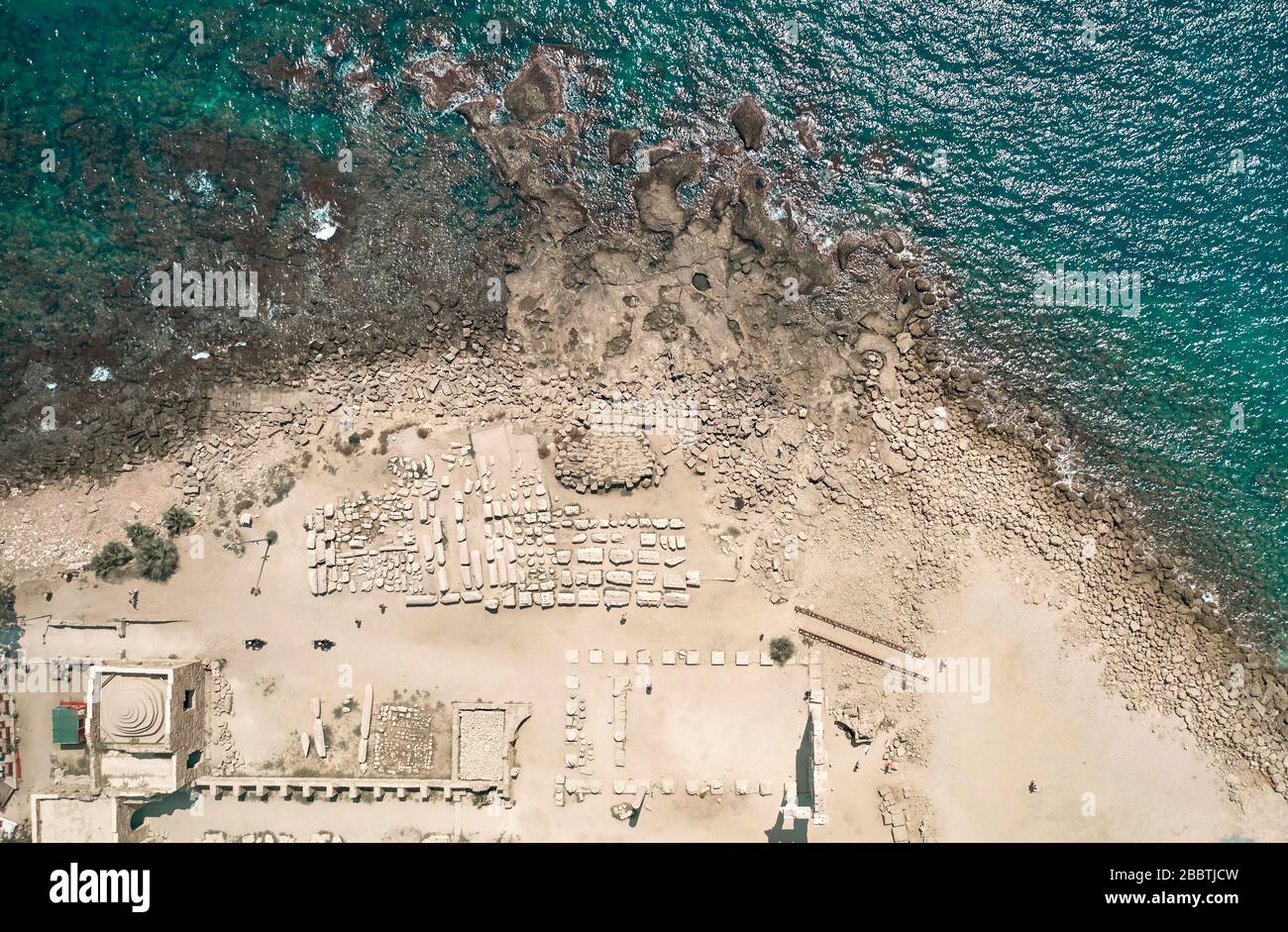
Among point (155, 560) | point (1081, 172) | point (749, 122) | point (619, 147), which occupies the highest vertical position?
point (749, 122)

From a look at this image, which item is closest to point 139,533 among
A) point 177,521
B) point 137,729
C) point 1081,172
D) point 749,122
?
point 177,521

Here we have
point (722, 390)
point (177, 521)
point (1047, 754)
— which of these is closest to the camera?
point (177, 521)

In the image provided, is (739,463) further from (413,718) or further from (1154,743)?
(1154,743)

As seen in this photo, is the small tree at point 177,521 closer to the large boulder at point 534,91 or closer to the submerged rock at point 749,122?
the large boulder at point 534,91

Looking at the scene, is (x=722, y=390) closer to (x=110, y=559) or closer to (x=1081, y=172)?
(x=1081, y=172)

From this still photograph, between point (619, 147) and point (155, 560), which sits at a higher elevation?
point (619, 147)

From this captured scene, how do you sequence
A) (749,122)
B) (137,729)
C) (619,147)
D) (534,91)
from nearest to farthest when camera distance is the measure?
(137,729), (534,91), (619,147), (749,122)

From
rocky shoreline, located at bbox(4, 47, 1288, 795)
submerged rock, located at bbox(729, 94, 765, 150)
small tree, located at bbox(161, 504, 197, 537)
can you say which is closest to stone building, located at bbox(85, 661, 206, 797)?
small tree, located at bbox(161, 504, 197, 537)
